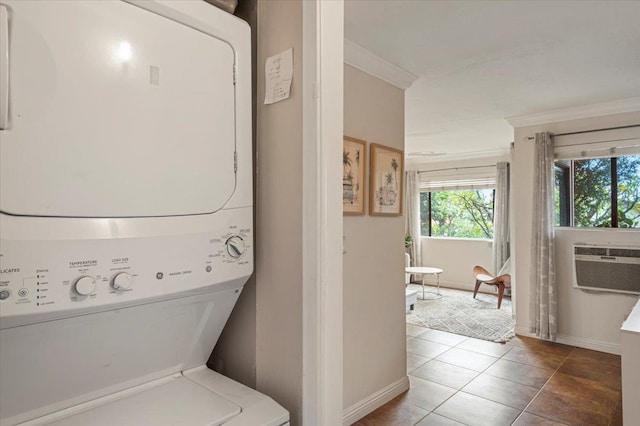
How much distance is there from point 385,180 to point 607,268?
8.64ft

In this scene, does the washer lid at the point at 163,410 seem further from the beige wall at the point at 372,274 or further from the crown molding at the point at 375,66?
the crown molding at the point at 375,66

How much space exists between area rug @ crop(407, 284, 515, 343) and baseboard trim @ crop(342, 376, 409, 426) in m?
1.70

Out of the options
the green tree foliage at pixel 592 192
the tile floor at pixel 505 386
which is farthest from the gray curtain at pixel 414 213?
the green tree foliage at pixel 592 192

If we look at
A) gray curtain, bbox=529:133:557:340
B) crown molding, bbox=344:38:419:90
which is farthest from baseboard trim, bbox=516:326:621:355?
crown molding, bbox=344:38:419:90

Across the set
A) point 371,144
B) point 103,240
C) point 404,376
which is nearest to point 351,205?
point 371,144

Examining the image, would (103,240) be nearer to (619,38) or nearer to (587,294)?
(619,38)

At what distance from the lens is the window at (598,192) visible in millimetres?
3660

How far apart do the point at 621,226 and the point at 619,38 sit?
2.22 m

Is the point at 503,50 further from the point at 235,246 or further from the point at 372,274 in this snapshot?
the point at 235,246

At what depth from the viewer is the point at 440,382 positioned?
3072 mm

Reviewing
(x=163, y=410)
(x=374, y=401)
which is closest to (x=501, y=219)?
(x=374, y=401)

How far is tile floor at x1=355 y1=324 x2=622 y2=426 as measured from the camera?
2.56 meters

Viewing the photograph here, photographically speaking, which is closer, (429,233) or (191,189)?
(191,189)

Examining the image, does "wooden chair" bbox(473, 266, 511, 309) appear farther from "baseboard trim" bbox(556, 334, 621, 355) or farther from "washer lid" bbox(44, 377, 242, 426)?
"washer lid" bbox(44, 377, 242, 426)
